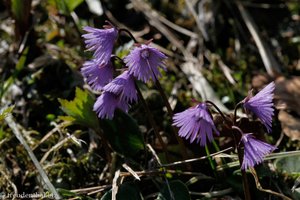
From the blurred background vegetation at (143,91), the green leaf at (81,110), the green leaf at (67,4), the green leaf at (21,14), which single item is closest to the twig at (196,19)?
the blurred background vegetation at (143,91)

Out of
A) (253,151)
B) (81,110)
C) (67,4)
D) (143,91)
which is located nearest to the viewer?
(253,151)

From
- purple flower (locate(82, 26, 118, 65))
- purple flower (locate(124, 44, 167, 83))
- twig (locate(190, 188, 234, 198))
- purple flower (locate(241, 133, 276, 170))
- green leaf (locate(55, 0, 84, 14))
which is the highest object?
green leaf (locate(55, 0, 84, 14))

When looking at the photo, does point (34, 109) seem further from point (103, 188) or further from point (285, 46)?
point (285, 46)

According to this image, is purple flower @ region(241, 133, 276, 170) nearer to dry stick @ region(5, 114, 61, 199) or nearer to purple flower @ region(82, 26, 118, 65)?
purple flower @ region(82, 26, 118, 65)

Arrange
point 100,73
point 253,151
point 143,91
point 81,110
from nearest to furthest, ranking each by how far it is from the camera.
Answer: point 253,151, point 100,73, point 81,110, point 143,91

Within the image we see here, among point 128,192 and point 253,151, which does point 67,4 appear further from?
point 253,151

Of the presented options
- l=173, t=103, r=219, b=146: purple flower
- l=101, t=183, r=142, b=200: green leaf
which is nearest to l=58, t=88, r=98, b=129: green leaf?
l=101, t=183, r=142, b=200: green leaf

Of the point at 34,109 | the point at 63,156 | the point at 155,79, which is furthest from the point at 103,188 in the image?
the point at 34,109

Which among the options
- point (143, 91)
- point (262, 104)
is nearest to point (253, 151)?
point (262, 104)
